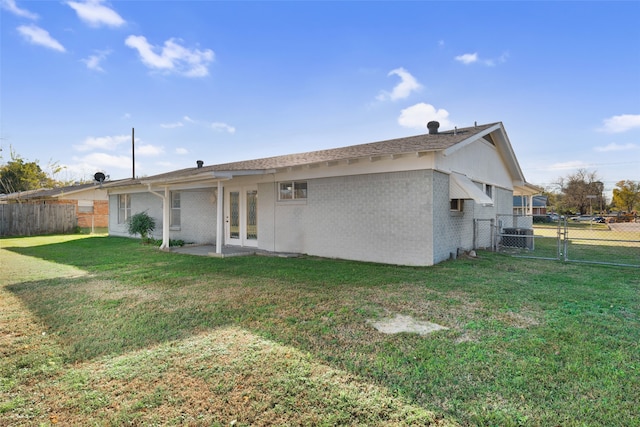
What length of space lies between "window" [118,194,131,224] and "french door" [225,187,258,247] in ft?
27.2

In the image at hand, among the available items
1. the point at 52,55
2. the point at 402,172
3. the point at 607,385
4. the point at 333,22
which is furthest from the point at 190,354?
the point at 52,55

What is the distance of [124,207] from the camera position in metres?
17.9

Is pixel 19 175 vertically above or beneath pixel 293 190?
above

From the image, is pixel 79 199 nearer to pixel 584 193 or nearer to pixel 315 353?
pixel 315 353

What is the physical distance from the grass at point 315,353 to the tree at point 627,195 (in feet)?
175

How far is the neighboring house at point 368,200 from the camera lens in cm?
854

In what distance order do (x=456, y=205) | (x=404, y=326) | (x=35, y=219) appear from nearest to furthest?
(x=404, y=326)
(x=456, y=205)
(x=35, y=219)

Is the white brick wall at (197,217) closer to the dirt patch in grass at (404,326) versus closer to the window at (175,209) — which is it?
the window at (175,209)

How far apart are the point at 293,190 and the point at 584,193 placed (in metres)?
54.8

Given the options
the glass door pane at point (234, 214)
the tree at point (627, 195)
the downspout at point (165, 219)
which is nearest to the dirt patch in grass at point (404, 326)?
the glass door pane at point (234, 214)

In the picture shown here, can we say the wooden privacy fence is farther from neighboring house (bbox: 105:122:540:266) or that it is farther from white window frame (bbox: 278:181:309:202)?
white window frame (bbox: 278:181:309:202)

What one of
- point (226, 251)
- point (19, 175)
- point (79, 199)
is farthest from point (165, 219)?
point (19, 175)

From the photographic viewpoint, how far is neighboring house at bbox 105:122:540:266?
28.0 feet

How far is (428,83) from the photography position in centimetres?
1317
